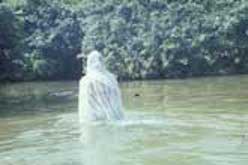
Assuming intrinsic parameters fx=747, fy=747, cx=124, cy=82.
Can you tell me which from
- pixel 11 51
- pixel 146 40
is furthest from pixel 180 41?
pixel 11 51

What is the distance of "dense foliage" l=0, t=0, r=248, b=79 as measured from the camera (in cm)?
4934

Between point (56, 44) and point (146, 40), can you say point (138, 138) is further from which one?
point (56, 44)

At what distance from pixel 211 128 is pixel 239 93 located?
1219 cm

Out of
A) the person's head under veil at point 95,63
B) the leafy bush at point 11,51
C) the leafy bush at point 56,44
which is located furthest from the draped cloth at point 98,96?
the leafy bush at point 56,44

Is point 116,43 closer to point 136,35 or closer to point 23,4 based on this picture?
point 136,35

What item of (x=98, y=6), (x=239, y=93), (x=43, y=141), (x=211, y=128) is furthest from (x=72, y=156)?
(x=98, y=6)

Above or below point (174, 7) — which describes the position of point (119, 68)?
below

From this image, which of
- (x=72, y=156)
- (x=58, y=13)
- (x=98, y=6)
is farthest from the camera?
(x=58, y=13)

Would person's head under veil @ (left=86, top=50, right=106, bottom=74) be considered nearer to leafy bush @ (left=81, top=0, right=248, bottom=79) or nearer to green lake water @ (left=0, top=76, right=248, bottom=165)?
green lake water @ (left=0, top=76, right=248, bottom=165)

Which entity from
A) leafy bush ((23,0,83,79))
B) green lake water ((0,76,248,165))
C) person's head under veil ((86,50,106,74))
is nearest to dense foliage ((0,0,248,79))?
leafy bush ((23,0,83,79))

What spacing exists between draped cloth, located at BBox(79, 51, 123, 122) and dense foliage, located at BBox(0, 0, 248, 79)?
32116 millimetres

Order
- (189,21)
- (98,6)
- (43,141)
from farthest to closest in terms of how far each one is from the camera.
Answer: (98,6), (189,21), (43,141)

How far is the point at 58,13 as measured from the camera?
58.3 metres

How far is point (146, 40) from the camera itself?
49938mm
